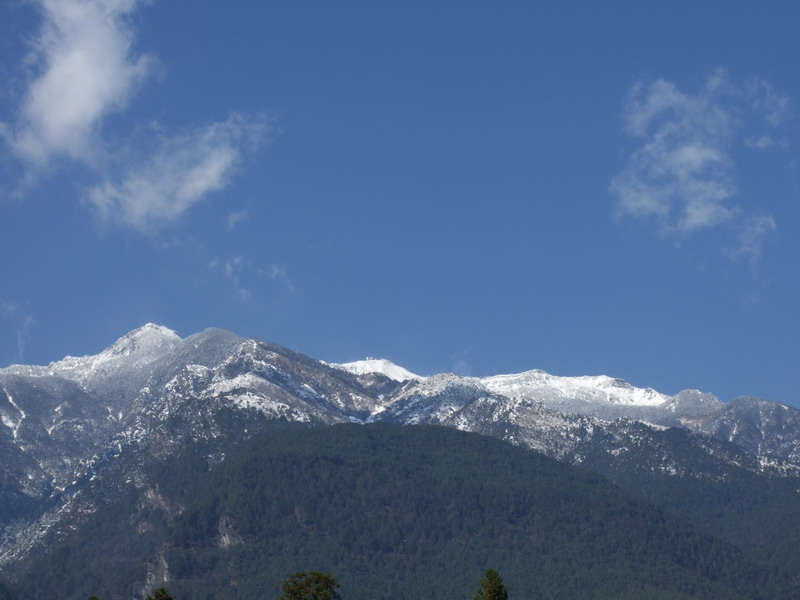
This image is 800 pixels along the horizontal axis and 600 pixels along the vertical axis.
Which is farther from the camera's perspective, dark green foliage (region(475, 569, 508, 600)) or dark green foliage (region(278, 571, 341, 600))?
dark green foliage (region(278, 571, 341, 600))

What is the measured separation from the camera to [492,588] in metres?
186

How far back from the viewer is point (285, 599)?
190625 mm

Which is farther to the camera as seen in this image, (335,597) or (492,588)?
(335,597)

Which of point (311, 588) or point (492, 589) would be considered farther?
point (311, 588)

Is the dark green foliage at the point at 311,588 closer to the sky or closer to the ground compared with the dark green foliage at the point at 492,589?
closer to the ground

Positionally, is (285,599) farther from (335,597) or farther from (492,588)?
(492,588)

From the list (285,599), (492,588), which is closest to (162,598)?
(285,599)

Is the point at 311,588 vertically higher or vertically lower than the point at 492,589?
lower

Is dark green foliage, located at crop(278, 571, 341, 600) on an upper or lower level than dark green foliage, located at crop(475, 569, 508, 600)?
lower

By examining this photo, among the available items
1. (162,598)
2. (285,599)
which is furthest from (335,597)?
(162,598)

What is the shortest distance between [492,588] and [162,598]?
43565mm

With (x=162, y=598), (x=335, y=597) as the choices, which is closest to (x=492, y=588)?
(x=335, y=597)

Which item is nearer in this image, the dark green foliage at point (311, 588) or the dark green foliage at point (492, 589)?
the dark green foliage at point (492, 589)

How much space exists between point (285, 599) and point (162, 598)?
16203 millimetres
